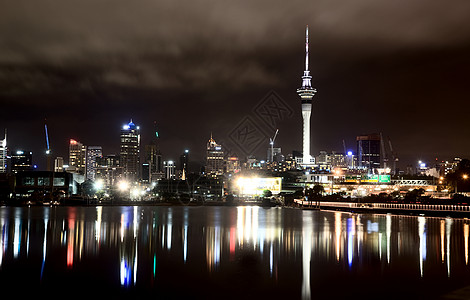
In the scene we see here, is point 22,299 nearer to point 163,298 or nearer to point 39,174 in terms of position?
point 163,298

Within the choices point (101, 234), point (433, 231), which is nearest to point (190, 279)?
point (101, 234)

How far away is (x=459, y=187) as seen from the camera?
122m

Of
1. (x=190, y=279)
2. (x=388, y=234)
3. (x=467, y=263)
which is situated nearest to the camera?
(x=190, y=279)

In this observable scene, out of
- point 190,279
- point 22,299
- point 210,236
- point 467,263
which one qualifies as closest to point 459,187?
point 210,236

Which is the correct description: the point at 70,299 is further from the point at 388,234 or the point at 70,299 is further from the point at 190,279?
the point at 388,234

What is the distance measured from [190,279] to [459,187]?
111190mm

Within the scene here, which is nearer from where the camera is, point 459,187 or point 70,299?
point 70,299

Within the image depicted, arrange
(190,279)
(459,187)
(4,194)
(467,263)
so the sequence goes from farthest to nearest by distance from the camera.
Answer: (4,194), (459,187), (467,263), (190,279)

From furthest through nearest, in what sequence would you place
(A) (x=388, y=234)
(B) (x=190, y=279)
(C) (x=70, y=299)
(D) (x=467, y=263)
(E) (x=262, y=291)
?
(A) (x=388, y=234) → (D) (x=467, y=263) → (B) (x=190, y=279) → (E) (x=262, y=291) → (C) (x=70, y=299)

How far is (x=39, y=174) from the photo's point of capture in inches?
7210

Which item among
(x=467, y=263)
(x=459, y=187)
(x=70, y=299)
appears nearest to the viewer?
(x=70, y=299)

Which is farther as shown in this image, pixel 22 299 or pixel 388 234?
pixel 388 234

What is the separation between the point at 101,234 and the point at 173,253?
59.9 ft

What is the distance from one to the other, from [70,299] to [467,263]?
24.6 m
